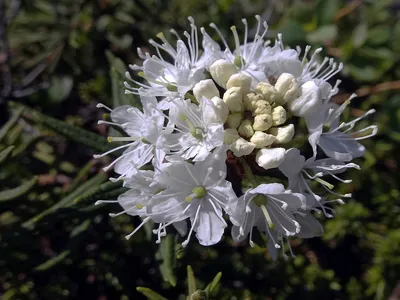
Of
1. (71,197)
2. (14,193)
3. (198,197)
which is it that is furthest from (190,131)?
(14,193)

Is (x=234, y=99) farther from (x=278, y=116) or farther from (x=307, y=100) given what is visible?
(x=307, y=100)

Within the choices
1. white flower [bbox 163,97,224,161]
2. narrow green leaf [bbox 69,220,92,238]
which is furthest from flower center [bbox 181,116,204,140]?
narrow green leaf [bbox 69,220,92,238]

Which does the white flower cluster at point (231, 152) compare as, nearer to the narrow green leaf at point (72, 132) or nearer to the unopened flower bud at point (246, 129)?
the unopened flower bud at point (246, 129)

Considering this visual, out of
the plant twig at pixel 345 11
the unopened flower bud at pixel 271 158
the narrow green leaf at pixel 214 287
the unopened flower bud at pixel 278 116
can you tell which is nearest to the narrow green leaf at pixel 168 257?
the narrow green leaf at pixel 214 287

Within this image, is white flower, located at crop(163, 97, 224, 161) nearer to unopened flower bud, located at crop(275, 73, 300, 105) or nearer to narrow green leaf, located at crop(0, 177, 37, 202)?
unopened flower bud, located at crop(275, 73, 300, 105)

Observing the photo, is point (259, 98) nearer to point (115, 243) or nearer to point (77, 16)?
point (115, 243)
